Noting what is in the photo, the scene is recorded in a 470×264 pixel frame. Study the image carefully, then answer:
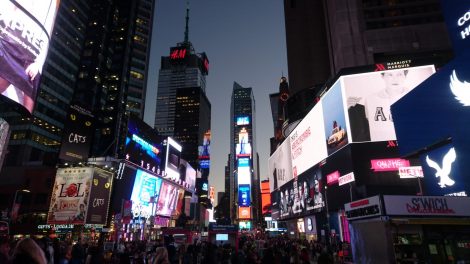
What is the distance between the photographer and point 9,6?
17.8 metres

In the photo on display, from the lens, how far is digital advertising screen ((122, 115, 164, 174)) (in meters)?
45.2

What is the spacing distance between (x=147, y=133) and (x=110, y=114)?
4518 cm

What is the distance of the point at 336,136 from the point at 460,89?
78.2ft

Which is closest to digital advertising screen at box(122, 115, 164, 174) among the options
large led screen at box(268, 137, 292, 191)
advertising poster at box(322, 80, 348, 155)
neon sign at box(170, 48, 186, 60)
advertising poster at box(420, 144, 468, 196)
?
large led screen at box(268, 137, 292, 191)

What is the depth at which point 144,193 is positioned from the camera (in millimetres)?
46562

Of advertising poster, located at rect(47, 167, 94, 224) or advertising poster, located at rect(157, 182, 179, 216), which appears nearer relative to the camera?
advertising poster, located at rect(47, 167, 94, 224)

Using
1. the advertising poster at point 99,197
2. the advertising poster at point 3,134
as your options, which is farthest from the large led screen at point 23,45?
the advertising poster at point 99,197

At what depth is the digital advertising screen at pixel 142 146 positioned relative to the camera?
148 ft

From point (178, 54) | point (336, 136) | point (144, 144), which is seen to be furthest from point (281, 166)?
point (178, 54)

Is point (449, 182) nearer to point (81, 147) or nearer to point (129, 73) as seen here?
point (81, 147)

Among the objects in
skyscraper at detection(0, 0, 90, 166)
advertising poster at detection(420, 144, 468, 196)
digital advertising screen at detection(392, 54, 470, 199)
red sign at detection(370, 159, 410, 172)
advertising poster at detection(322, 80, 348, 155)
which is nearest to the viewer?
digital advertising screen at detection(392, 54, 470, 199)

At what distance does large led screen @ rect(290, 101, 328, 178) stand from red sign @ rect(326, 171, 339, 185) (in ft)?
11.1

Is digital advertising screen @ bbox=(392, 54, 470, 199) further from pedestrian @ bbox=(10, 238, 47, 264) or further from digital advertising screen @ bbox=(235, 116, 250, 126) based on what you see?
digital advertising screen @ bbox=(235, 116, 250, 126)

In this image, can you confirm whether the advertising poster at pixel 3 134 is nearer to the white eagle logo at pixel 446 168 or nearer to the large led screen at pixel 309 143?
the white eagle logo at pixel 446 168
